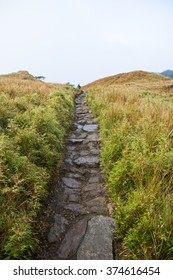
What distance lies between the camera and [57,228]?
2.94 m

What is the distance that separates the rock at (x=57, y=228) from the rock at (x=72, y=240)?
111mm

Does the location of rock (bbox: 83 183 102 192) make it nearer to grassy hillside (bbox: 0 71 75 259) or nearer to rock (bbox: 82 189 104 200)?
rock (bbox: 82 189 104 200)

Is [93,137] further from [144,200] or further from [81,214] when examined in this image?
[144,200]

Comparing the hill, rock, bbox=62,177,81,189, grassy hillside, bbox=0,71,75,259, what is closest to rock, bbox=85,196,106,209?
rock, bbox=62,177,81,189

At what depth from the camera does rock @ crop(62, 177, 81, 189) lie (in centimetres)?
398

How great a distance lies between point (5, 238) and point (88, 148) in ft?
12.2

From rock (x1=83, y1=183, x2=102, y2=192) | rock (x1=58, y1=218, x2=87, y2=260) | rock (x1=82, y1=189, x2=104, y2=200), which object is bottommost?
rock (x1=58, y1=218, x2=87, y2=260)

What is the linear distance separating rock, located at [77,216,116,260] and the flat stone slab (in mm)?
1854

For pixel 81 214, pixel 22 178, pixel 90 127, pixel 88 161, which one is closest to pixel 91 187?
pixel 81 214

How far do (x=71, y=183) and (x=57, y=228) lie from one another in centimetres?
121

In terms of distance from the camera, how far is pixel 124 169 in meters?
3.27

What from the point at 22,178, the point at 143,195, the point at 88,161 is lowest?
the point at 88,161

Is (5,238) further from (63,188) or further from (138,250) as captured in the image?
(63,188)
